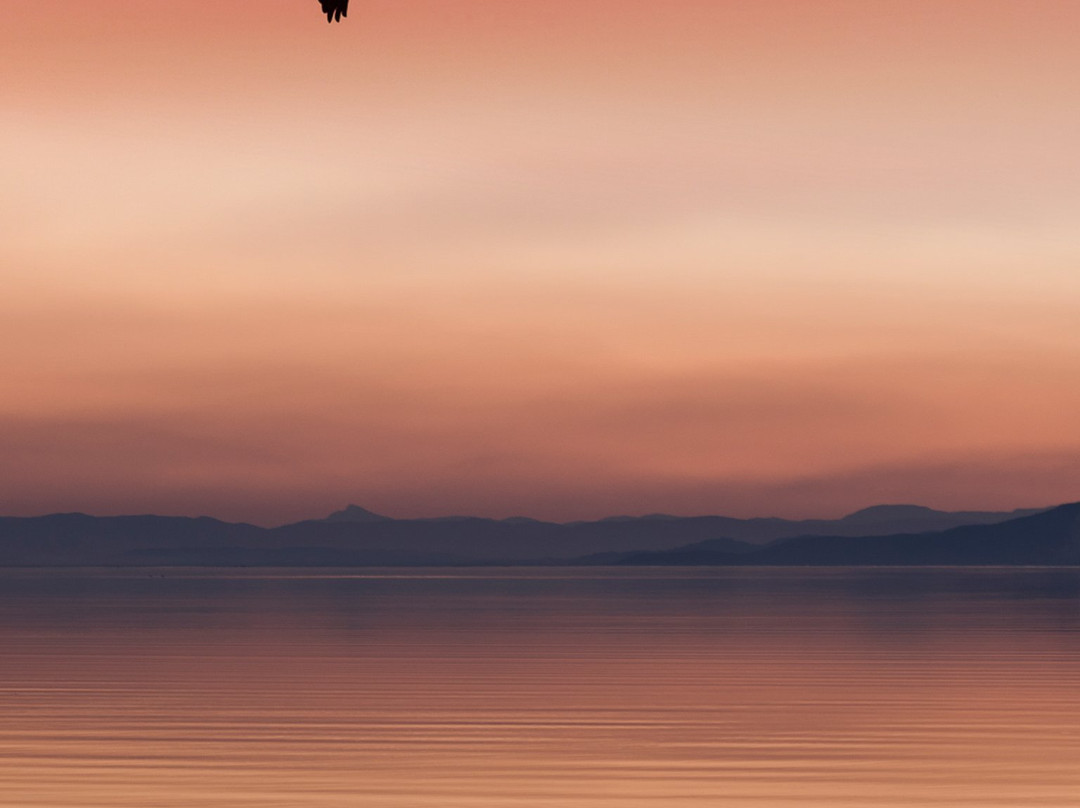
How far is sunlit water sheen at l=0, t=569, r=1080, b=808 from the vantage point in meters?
25.8

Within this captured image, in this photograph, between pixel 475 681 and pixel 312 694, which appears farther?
pixel 475 681

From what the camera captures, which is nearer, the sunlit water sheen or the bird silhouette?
the bird silhouette

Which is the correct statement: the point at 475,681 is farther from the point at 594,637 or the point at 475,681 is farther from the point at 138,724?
the point at 594,637

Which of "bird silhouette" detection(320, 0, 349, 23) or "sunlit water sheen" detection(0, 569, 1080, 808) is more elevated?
"bird silhouette" detection(320, 0, 349, 23)

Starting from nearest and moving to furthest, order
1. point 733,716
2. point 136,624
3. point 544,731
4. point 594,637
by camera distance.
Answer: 1. point 544,731
2. point 733,716
3. point 594,637
4. point 136,624

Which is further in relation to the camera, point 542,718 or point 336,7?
point 542,718

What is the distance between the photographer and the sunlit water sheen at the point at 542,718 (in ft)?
84.8

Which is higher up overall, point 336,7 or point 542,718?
point 336,7

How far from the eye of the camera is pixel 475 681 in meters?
43.9

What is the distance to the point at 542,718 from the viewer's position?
35.2 metres

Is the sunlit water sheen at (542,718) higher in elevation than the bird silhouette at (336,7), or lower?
lower

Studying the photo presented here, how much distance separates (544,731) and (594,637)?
1268 inches

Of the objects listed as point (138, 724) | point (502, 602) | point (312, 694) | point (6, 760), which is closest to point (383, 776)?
point (6, 760)

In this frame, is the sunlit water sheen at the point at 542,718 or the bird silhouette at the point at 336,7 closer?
the bird silhouette at the point at 336,7
